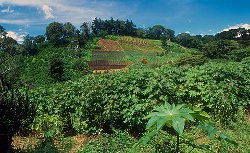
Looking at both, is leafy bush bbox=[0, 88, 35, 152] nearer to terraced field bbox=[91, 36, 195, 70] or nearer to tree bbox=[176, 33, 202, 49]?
terraced field bbox=[91, 36, 195, 70]

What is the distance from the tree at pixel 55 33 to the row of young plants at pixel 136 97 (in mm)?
99130

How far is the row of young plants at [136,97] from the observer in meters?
9.58

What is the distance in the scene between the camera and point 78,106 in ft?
33.6

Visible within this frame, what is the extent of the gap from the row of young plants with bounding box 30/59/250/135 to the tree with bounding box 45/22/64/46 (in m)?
99.1

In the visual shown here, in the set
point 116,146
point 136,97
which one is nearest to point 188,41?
point 136,97

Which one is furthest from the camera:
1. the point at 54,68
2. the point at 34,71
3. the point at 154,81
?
the point at 34,71

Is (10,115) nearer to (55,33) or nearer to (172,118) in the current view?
(172,118)

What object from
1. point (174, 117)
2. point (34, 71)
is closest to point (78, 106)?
point (174, 117)

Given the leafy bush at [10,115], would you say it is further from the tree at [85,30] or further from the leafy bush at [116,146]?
the tree at [85,30]

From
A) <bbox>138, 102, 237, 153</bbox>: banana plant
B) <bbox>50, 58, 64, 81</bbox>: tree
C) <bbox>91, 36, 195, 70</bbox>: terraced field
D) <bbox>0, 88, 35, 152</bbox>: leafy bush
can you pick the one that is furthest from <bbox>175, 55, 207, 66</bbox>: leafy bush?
<bbox>50, 58, 64, 81</bbox>: tree

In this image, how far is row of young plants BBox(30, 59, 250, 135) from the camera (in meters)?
9.58

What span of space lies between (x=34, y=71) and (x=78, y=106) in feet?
247

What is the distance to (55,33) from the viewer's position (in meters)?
114

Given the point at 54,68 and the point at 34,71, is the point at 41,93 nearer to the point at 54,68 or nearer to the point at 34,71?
the point at 54,68
